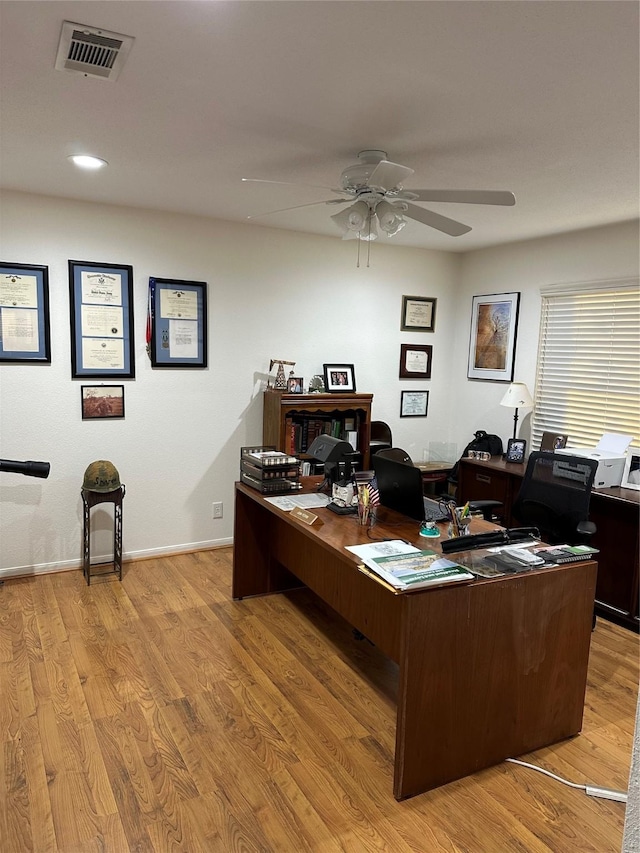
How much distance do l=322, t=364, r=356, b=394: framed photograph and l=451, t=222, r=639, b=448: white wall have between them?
1.20 m

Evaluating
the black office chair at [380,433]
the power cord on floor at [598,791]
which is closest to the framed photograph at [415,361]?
the black office chair at [380,433]

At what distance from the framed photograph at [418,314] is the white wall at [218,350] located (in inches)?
2.3

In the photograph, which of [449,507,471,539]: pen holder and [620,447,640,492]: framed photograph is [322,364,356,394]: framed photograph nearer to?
[620,447,640,492]: framed photograph

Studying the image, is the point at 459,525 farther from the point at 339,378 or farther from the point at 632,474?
the point at 339,378

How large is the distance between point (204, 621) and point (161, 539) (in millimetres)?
1188

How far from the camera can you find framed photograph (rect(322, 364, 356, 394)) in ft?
16.1

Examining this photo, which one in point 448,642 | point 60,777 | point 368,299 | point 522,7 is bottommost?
point 60,777

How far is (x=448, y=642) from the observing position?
83.5 inches

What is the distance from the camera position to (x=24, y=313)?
3.80 m

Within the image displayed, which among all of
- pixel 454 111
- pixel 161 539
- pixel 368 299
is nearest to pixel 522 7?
pixel 454 111

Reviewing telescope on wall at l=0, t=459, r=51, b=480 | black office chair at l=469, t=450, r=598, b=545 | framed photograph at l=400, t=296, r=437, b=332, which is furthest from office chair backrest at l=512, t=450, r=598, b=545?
telescope on wall at l=0, t=459, r=51, b=480

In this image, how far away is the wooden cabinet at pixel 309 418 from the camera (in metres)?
4.41

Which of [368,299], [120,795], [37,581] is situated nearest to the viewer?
[120,795]

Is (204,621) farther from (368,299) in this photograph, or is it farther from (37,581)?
(368,299)
